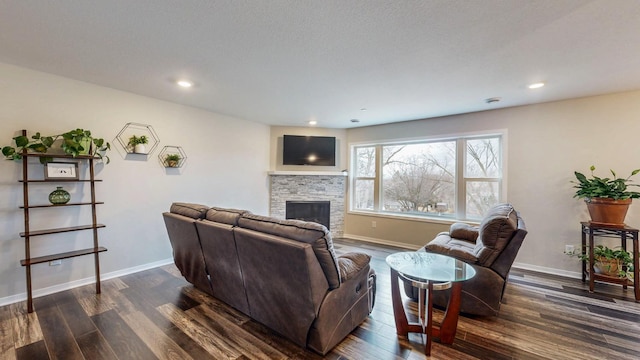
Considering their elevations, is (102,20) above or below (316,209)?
above

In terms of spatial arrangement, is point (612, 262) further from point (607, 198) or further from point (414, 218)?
point (414, 218)

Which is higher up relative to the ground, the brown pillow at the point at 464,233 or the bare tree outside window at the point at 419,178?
the bare tree outside window at the point at 419,178

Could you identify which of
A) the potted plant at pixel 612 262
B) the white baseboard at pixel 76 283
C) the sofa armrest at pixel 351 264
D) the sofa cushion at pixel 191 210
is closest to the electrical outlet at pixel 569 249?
the potted plant at pixel 612 262

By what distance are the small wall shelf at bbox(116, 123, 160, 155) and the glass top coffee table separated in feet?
11.8

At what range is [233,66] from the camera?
263 centimetres

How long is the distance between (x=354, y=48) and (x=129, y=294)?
3.47 meters

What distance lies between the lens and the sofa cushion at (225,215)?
7.34ft

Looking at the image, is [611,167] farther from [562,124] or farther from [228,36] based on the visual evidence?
[228,36]

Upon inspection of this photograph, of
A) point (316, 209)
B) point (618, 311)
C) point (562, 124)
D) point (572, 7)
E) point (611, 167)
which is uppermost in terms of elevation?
point (572, 7)

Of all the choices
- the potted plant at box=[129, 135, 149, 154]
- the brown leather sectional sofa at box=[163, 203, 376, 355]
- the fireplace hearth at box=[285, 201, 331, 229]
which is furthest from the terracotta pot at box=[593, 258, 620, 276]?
the potted plant at box=[129, 135, 149, 154]

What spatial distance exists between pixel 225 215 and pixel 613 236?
4.66 m

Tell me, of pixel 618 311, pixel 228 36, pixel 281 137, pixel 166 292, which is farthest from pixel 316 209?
pixel 618 311

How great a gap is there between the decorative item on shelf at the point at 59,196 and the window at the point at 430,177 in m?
4.57

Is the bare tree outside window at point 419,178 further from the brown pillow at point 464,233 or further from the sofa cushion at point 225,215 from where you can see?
the sofa cushion at point 225,215
